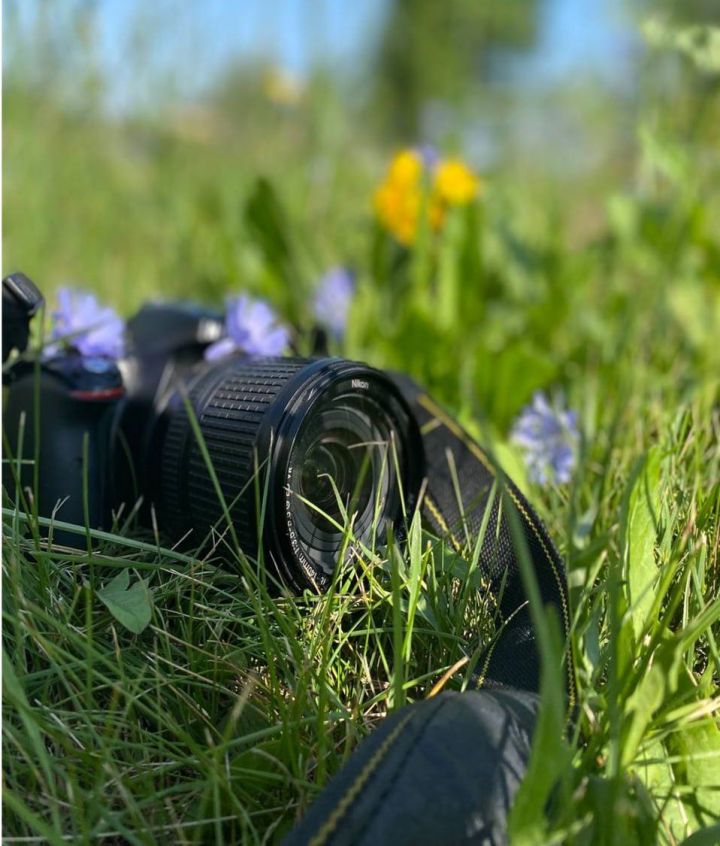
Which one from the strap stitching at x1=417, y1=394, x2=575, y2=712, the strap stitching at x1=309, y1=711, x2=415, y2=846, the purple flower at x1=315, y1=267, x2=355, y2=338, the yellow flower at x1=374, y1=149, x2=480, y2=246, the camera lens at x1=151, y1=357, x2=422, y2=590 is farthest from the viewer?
the yellow flower at x1=374, y1=149, x2=480, y2=246

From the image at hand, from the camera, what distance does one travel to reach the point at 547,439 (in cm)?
124

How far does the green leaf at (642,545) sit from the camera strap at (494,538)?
6 centimetres

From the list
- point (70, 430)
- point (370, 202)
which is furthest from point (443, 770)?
point (370, 202)

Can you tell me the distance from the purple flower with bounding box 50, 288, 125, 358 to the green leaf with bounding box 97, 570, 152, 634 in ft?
1.21

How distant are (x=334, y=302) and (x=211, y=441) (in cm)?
94

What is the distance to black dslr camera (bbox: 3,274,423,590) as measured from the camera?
0.79 metres

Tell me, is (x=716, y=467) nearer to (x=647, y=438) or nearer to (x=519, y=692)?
(x=647, y=438)

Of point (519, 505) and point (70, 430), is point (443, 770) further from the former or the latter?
point (70, 430)

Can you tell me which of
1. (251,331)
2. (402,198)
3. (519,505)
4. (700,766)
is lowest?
(700,766)

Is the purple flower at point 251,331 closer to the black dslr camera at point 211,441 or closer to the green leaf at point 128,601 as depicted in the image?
the black dslr camera at point 211,441

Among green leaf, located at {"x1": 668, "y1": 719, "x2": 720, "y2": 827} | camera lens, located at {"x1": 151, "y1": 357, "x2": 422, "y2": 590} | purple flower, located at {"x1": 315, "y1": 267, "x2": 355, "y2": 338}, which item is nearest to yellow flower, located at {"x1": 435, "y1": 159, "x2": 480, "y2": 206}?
purple flower, located at {"x1": 315, "y1": 267, "x2": 355, "y2": 338}

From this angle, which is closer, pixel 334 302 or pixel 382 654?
pixel 382 654

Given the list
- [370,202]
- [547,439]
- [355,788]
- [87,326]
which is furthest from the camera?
[370,202]

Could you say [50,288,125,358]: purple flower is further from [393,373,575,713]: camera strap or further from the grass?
[393,373,575,713]: camera strap
